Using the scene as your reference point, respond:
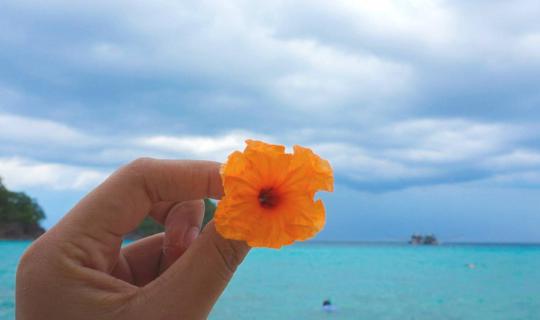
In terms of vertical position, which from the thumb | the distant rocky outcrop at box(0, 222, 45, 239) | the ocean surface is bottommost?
the distant rocky outcrop at box(0, 222, 45, 239)

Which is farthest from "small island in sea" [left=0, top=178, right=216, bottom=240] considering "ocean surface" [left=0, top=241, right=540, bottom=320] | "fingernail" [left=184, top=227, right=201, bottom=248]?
"fingernail" [left=184, top=227, right=201, bottom=248]

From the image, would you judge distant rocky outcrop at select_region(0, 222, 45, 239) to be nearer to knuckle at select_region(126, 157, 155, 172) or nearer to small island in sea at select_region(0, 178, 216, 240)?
small island in sea at select_region(0, 178, 216, 240)

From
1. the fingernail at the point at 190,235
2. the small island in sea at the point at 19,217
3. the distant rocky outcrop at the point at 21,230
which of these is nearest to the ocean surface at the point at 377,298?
the fingernail at the point at 190,235

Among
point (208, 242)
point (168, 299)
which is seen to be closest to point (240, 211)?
point (208, 242)

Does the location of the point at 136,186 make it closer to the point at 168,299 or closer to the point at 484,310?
the point at 168,299

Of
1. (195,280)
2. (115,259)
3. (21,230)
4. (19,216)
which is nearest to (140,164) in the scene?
(115,259)

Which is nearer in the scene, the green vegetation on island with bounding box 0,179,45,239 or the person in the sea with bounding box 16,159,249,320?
the person in the sea with bounding box 16,159,249,320
